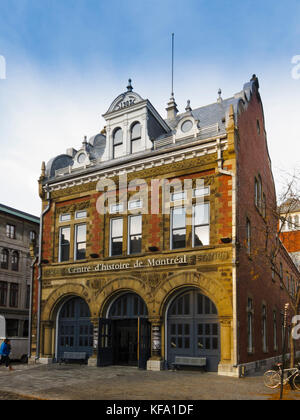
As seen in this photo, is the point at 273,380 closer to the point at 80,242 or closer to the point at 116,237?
the point at 116,237

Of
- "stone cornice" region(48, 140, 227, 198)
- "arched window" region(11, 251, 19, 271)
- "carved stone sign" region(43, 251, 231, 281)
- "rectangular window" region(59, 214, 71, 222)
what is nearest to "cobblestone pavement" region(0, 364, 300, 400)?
"carved stone sign" region(43, 251, 231, 281)

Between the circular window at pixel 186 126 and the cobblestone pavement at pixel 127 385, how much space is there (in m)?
11.9

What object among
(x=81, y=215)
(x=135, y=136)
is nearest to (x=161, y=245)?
(x=81, y=215)

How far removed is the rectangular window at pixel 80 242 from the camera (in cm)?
2508

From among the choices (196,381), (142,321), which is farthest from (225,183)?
(196,381)

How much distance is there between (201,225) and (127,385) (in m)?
8.40

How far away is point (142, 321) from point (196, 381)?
185 inches

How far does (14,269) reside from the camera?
41.9m

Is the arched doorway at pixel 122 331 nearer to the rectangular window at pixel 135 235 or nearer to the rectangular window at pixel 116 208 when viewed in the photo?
the rectangular window at pixel 135 235

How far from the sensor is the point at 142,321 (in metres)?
20.7

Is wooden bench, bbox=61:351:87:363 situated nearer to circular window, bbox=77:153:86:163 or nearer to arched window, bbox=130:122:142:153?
circular window, bbox=77:153:86:163

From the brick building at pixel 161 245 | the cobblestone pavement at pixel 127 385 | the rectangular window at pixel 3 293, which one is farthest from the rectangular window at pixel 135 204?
the rectangular window at pixel 3 293

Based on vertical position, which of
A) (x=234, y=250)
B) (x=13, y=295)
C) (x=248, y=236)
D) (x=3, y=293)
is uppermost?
(x=248, y=236)

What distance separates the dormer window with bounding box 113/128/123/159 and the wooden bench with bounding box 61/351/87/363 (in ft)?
35.7
